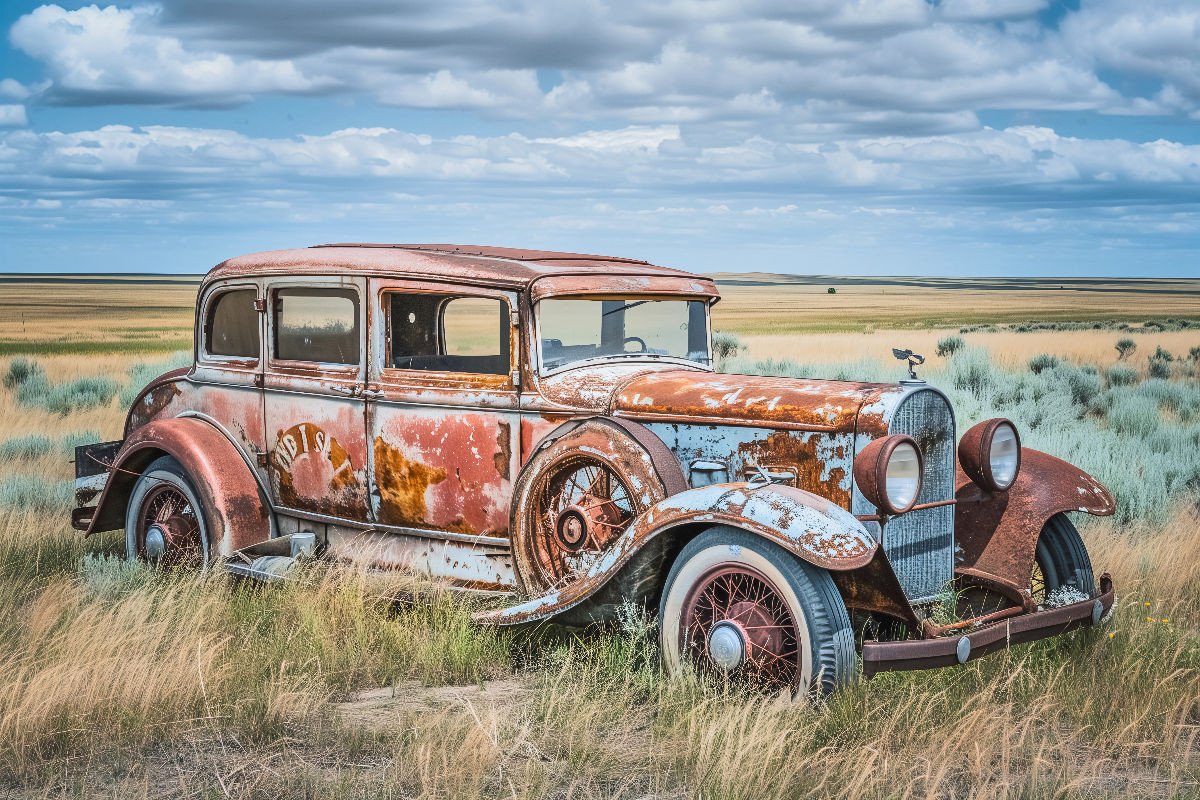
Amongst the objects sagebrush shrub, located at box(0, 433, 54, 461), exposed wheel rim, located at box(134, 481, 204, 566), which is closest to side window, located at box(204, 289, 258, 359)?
exposed wheel rim, located at box(134, 481, 204, 566)

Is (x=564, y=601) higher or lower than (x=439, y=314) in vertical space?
lower

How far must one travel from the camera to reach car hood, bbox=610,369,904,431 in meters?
4.73

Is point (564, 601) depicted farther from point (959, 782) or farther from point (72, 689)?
point (72, 689)

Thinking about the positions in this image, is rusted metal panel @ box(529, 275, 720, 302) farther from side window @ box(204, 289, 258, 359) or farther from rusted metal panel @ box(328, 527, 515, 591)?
side window @ box(204, 289, 258, 359)

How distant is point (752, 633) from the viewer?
430cm

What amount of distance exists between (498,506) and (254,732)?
5.18ft

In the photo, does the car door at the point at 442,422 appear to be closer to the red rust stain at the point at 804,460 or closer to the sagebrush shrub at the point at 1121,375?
the red rust stain at the point at 804,460

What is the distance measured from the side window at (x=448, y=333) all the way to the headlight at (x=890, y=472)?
1943 mm

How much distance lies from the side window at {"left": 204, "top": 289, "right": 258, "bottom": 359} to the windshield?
2.06 m

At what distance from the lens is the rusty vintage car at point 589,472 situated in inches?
169

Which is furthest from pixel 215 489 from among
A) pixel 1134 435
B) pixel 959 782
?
pixel 1134 435

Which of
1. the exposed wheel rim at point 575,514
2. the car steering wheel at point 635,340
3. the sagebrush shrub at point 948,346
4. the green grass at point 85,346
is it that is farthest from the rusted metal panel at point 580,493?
the green grass at point 85,346

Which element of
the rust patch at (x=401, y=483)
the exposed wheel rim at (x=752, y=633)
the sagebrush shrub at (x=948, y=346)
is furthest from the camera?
the sagebrush shrub at (x=948, y=346)

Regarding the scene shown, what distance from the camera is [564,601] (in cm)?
466
